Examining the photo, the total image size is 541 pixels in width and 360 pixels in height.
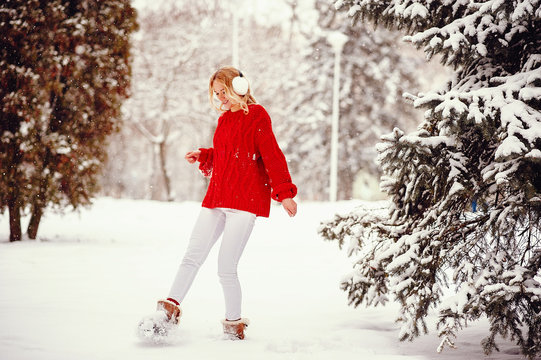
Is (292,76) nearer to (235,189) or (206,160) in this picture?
(206,160)

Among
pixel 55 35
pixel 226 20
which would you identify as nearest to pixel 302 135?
pixel 226 20

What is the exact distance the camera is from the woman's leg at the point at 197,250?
12.9ft

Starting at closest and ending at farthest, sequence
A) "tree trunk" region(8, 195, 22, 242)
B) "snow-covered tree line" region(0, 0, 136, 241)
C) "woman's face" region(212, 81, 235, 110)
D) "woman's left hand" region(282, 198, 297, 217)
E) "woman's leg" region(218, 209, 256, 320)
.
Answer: "woman's left hand" region(282, 198, 297, 217) → "woman's leg" region(218, 209, 256, 320) → "woman's face" region(212, 81, 235, 110) → "snow-covered tree line" region(0, 0, 136, 241) → "tree trunk" region(8, 195, 22, 242)

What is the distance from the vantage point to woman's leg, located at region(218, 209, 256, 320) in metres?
3.89

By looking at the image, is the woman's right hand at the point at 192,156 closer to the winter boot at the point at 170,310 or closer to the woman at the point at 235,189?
the woman at the point at 235,189

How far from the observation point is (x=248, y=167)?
12.8 feet

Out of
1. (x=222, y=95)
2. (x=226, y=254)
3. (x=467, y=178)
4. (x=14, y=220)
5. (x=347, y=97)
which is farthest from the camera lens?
(x=347, y=97)

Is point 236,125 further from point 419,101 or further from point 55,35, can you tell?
point 55,35

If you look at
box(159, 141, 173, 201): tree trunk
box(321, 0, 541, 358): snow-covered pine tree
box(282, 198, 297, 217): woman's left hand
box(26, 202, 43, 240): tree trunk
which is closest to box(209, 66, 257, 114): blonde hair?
box(282, 198, 297, 217): woman's left hand

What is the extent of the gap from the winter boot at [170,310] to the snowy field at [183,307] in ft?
0.50

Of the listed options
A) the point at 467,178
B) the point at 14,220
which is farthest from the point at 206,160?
the point at 14,220

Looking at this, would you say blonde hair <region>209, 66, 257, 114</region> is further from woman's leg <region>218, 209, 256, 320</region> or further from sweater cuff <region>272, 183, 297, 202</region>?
woman's leg <region>218, 209, 256, 320</region>

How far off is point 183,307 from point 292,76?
895 inches

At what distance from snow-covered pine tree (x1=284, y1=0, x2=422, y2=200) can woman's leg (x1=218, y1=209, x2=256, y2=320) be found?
21235 millimetres
